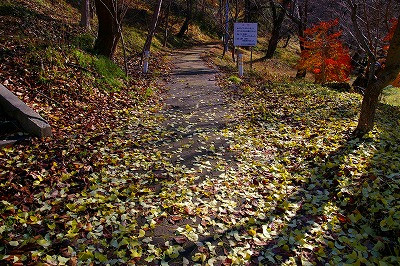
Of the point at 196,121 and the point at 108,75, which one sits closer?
the point at 196,121

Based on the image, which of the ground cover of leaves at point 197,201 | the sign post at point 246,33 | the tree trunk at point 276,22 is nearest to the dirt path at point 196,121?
the ground cover of leaves at point 197,201

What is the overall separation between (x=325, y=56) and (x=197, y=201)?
15.8 metres

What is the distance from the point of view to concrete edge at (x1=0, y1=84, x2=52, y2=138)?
17.5 feet

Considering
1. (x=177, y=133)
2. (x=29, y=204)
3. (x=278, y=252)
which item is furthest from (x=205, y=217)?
(x=177, y=133)

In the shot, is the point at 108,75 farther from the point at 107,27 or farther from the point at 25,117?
the point at 25,117

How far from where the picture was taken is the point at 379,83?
6.28 metres

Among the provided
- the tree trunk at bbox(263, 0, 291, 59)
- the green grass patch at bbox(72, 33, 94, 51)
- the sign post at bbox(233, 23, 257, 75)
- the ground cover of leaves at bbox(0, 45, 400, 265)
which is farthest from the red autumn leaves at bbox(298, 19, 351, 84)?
the green grass patch at bbox(72, 33, 94, 51)

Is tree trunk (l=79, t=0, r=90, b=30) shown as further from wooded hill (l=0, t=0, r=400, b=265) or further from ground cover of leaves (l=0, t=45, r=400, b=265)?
ground cover of leaves (l=0, t=45, r=400, b=265)

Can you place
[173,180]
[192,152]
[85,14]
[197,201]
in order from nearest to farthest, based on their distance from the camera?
[197,201] → [173,180] → [192,152] → [85,14]

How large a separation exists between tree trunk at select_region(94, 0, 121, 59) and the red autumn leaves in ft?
37.2

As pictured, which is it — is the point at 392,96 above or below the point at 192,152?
below

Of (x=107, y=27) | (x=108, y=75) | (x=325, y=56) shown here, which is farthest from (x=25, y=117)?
(x=325, y=56)

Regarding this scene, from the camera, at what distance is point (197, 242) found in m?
3.48

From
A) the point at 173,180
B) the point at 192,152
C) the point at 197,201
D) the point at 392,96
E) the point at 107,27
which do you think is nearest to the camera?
the point at 197,201
